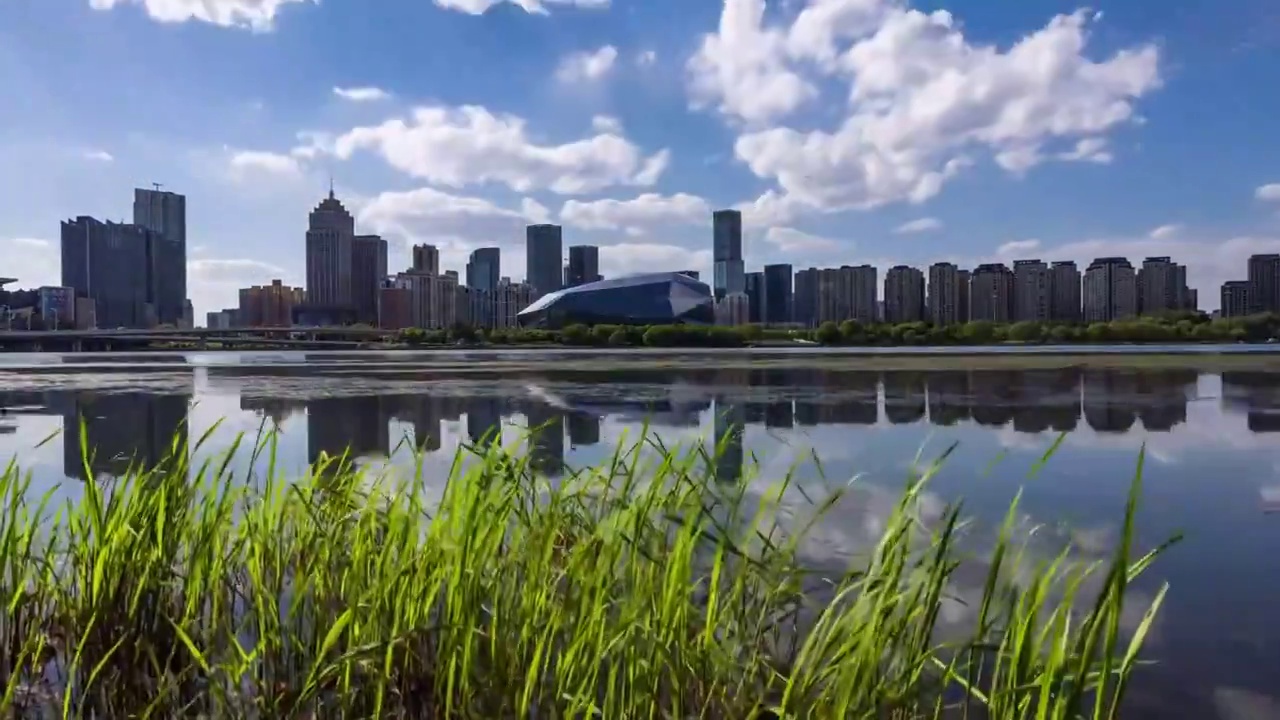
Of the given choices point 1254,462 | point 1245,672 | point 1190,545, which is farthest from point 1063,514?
point 1254,462

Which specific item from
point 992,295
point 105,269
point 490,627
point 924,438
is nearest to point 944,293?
point 992,295

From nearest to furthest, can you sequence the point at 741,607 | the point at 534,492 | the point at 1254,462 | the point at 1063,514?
→ the point at 741,607
the point at 534,492
the point at 1063,514
the point at 1254,462

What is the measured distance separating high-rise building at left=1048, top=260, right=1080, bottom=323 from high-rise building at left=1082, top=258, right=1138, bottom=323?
5.37 feet

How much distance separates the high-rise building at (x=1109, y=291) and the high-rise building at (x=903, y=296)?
2803 cm

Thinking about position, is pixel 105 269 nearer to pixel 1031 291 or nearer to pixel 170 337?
pixel 170 337

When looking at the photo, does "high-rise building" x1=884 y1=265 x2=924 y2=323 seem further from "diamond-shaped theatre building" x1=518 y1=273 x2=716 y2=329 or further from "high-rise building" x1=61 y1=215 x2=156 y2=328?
"high-rise building" x1=61 y1=215 x2=156 y2=328

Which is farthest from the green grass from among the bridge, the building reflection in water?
the bridge

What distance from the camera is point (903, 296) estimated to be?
157 metres

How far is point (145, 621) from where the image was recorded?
383 centimetres

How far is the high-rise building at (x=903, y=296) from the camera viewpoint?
15600 centimetres

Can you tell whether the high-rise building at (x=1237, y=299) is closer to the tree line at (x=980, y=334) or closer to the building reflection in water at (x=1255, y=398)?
the tree line at (x=980, y=334)

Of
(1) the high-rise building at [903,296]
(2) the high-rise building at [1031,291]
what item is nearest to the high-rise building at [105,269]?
(1) the high-rise building at [903,296]

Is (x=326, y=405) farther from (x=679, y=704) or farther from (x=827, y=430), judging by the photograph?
(x=679, y=704)

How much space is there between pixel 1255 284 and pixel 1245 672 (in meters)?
Answer: 157
